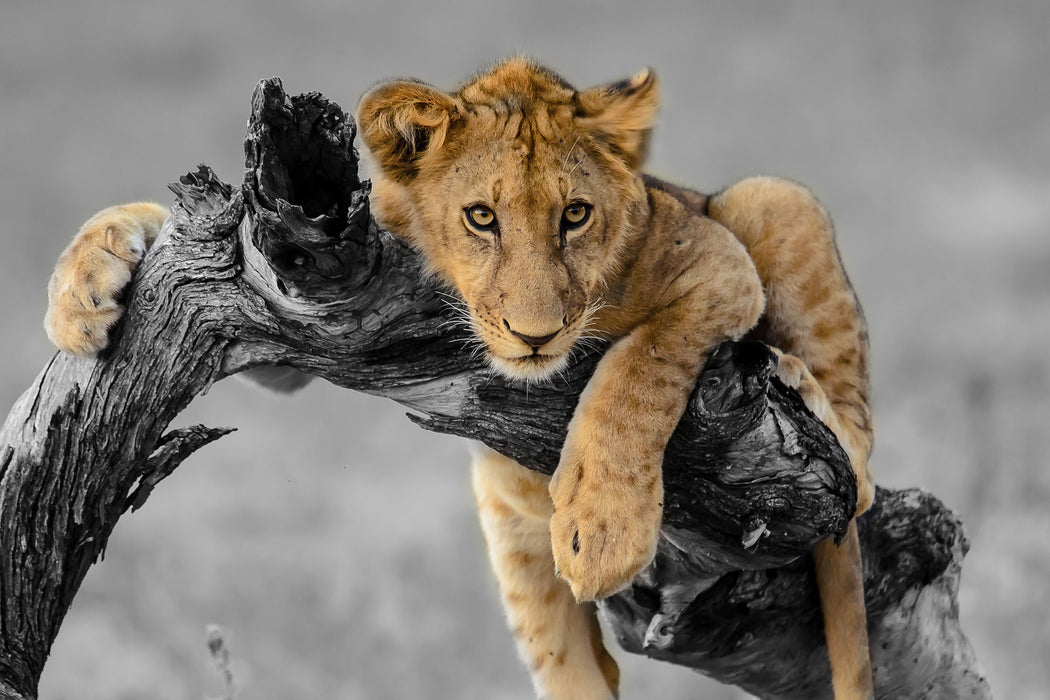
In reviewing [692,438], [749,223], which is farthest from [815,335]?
[692,438]

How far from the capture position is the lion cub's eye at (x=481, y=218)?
2.93 meters

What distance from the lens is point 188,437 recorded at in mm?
3432

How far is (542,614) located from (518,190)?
1803 millimetres

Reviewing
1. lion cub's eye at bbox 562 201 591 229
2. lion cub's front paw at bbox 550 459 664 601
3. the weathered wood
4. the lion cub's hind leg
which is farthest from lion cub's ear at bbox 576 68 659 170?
the lion cub's hind leg

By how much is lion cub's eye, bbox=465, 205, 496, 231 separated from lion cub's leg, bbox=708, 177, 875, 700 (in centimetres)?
109

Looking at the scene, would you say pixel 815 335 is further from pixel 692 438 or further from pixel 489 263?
pixel 489 263

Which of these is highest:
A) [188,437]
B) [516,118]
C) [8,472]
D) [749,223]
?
[749,223]

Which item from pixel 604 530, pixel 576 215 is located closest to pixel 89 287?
pixel 576 215

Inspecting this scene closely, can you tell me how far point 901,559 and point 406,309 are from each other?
84.6 inches

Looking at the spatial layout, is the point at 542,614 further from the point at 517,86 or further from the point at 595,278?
the point at 517,86

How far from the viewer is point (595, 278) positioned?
3.01 metres

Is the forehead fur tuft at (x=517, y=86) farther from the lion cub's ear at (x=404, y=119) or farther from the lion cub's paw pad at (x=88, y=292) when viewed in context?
the lion cub's paw pad at (x=88, y=292)

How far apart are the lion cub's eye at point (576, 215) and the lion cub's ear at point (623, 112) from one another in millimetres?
287

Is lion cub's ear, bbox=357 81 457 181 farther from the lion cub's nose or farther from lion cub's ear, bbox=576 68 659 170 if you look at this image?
the lion cub's nose
